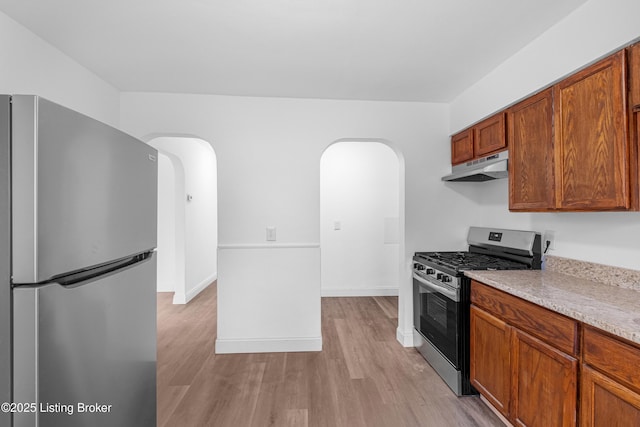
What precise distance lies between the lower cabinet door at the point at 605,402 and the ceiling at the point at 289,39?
1803mm

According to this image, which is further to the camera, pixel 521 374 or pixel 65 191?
pixel 521 374

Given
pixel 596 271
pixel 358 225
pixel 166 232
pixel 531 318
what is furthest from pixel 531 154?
pixel 166 232

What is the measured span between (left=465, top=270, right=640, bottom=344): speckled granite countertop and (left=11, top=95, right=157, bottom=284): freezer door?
179cm

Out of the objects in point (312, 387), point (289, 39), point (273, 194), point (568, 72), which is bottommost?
point (312, 387)

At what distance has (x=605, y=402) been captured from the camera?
1.26 metres

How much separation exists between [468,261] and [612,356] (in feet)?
4.27

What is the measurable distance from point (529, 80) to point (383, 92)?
45.6 inches

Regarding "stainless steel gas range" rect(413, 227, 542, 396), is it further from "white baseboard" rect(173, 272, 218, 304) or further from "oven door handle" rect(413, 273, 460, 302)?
"white baseboard" rect(173, 272, 218, 304)

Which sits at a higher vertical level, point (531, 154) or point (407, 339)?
point (531, 154)

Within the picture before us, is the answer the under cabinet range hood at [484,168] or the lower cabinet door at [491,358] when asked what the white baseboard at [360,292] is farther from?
the lower cabinet door at [491,358]

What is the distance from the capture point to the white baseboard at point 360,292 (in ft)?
15.6

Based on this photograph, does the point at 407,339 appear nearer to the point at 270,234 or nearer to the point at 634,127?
the point at 270,234

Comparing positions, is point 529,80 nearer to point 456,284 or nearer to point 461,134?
point 461,134

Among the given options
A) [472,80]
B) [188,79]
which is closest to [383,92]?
[472,80]
